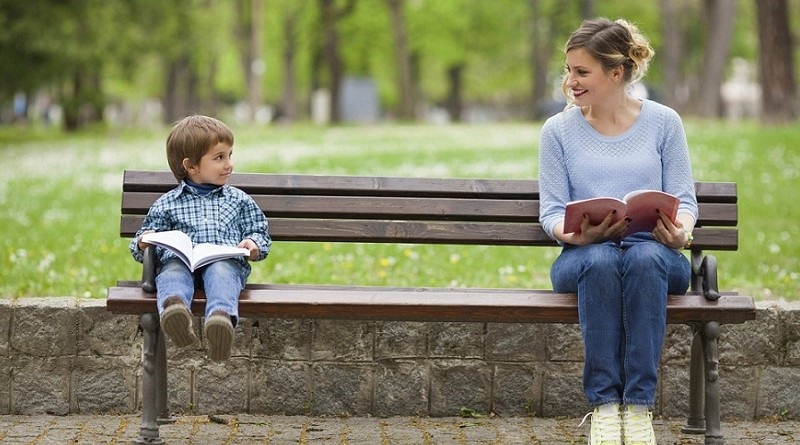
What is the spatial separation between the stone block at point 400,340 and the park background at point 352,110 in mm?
1608

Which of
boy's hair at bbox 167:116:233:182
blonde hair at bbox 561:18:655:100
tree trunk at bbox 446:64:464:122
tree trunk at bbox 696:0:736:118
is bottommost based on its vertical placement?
boy's hair at bbox 167:116:233:182

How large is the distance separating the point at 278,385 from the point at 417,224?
89 cm

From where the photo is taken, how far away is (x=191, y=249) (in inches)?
189

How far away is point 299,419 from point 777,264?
14.0ft

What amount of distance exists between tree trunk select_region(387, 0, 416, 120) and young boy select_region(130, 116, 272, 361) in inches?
1539

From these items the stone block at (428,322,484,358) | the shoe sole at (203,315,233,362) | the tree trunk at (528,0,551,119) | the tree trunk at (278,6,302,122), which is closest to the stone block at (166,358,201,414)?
the stone block at (428,322,484,358)

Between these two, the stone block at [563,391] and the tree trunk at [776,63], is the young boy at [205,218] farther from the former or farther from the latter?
the tree trunk at [776,63]

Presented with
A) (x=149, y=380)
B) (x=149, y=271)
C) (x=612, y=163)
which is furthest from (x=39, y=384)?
(x=612, y=163)

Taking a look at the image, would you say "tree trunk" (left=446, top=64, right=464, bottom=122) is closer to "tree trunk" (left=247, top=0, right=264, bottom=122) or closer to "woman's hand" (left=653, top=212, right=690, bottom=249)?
"tree trunk" (left=247, top=0, right=264, bottom=122)

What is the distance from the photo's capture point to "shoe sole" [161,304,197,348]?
448 centimetres

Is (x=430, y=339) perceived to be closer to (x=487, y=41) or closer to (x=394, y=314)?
(x=394, y=314)

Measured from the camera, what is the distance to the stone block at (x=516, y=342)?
18.3ft

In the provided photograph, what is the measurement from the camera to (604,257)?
183 inches

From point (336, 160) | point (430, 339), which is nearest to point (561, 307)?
point (430, 339)
